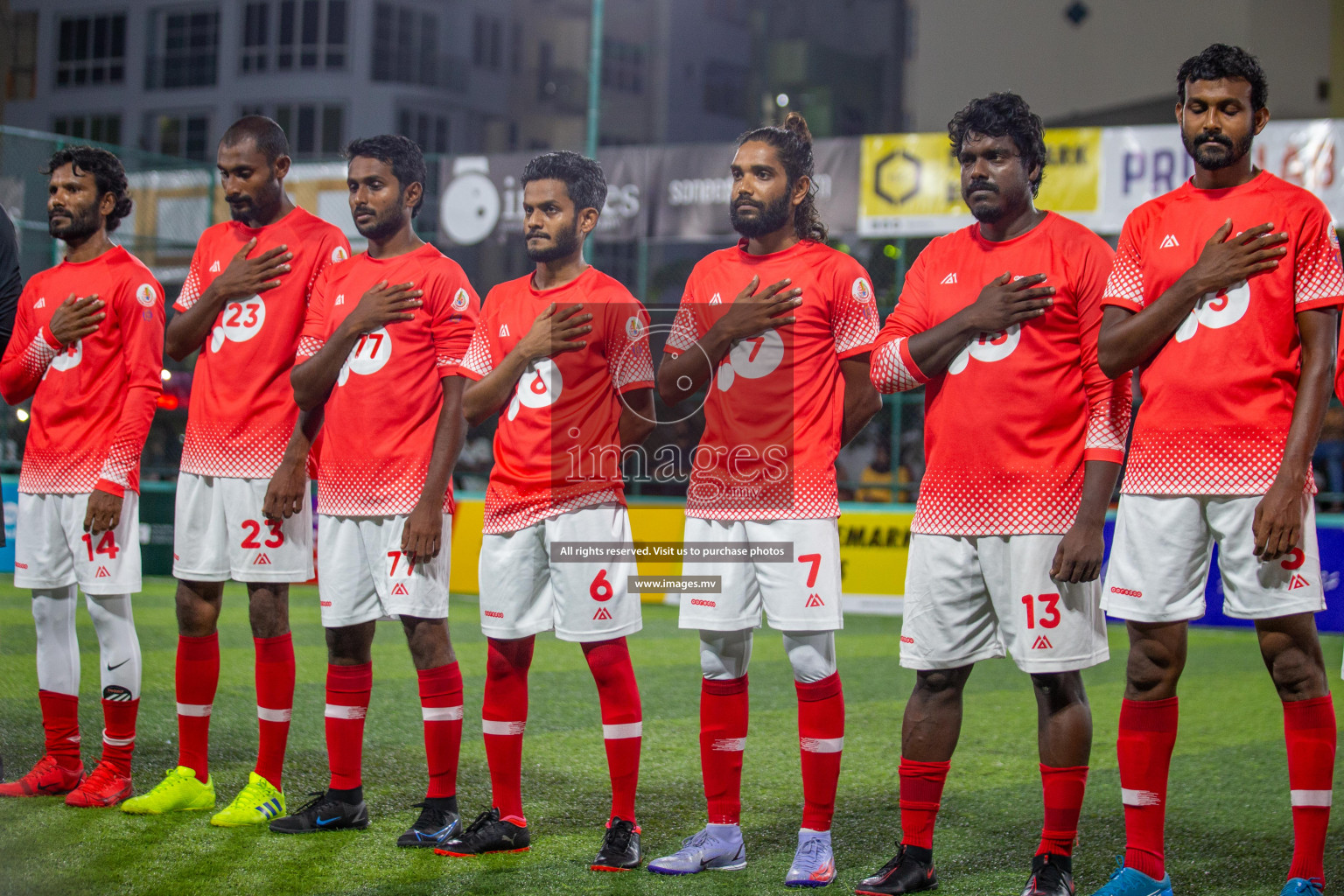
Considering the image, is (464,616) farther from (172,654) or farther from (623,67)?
(623,67)

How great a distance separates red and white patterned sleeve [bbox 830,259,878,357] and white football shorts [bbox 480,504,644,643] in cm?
91

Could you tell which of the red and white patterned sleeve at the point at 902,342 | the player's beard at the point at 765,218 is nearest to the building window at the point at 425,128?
the player's beard at the point at 765,218

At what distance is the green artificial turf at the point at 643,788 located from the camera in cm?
384

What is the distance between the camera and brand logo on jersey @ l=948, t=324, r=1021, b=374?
3627 mm

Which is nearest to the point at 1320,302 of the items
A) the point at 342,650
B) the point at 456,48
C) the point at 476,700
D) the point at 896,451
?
the point at 342,650

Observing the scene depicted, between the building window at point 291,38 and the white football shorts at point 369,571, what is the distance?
3067cm

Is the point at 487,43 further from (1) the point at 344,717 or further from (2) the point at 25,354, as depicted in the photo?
(1) the point at 344,717

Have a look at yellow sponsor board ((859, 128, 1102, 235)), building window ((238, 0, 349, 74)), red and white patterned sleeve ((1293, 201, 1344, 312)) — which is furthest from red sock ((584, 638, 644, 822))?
building window ((238, 0, 349, 74))

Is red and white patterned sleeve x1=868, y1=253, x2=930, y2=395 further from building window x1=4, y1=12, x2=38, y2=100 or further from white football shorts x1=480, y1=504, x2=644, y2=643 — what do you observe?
building window x1=4, y1=12, x2=38, y2=100

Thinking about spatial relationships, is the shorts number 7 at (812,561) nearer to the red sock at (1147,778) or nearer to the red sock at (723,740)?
the red sock at (723,740)

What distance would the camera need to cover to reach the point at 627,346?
4.14m

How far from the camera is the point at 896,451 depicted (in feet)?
42.4

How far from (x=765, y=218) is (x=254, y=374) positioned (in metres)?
1.93

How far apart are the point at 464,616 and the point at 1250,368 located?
8.04 m
